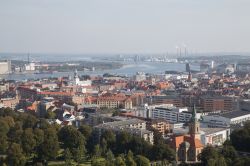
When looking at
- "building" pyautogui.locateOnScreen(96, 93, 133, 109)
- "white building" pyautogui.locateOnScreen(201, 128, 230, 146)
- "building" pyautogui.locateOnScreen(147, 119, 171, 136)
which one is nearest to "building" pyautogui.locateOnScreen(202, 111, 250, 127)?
"white building" pyautogui.locateOnScreen(201, 128, 230, 146)

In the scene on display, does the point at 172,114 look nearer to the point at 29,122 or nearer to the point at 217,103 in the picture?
the point at 217,103

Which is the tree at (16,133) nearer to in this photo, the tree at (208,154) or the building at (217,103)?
the tree at (208,154)

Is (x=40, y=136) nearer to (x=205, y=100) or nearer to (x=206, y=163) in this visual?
(x=206, y=163)

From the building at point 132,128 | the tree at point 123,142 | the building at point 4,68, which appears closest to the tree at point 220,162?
the tree at point 123,142

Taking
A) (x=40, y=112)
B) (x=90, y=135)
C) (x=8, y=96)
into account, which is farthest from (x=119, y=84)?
(x=90, y=135)

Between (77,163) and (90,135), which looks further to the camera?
(90,135)

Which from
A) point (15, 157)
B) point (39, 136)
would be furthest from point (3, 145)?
point (15, 157)
